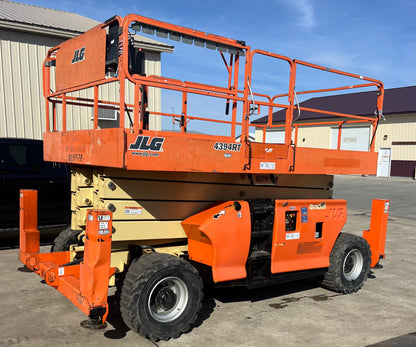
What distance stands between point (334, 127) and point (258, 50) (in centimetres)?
3189

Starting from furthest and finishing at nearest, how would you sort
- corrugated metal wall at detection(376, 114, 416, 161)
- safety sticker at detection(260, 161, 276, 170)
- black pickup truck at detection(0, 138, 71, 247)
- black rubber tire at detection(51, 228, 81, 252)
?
corrugated metal wall at detection(376, 114, 416, 161) → black pickup truck at detection(0, 138, 71, 247) → black rubber tire at detection(51, 228, 81, 252) → safety sticker at detection(260, 161, 276, 170)

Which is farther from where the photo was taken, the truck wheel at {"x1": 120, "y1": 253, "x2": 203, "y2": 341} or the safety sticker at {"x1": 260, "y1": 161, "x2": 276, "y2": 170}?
the safety sticker at {"x1": 260, "y1": 161, "x2": 276, "y2": 170}

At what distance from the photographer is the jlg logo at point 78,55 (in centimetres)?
397

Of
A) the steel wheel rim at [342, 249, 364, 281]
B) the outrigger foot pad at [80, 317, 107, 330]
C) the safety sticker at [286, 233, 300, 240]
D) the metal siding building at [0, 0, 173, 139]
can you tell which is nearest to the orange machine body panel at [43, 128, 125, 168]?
the outrigger foot pad at [80, 317, 107, 330]

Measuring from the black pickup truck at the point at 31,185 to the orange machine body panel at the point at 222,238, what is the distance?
136 inches

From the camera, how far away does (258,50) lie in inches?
159

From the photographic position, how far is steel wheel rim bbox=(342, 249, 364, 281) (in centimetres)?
536

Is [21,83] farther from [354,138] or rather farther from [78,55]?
[354,138]

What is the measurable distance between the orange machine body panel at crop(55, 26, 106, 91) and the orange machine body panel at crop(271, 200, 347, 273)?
2.47 metres

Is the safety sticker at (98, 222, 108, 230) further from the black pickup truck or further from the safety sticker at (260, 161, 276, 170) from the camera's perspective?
the black pickup truck

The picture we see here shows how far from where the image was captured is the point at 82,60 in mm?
3967

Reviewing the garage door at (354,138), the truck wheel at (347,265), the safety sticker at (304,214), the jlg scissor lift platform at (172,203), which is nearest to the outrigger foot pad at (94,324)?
the jlg scissor lift platform at (172,203)

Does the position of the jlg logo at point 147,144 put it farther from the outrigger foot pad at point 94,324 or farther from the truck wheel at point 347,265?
the truck wheel at point 347,265

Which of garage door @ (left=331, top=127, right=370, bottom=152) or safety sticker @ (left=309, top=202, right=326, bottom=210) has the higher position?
garage door @ (left=331, top=127, right=370, bottom=152)
